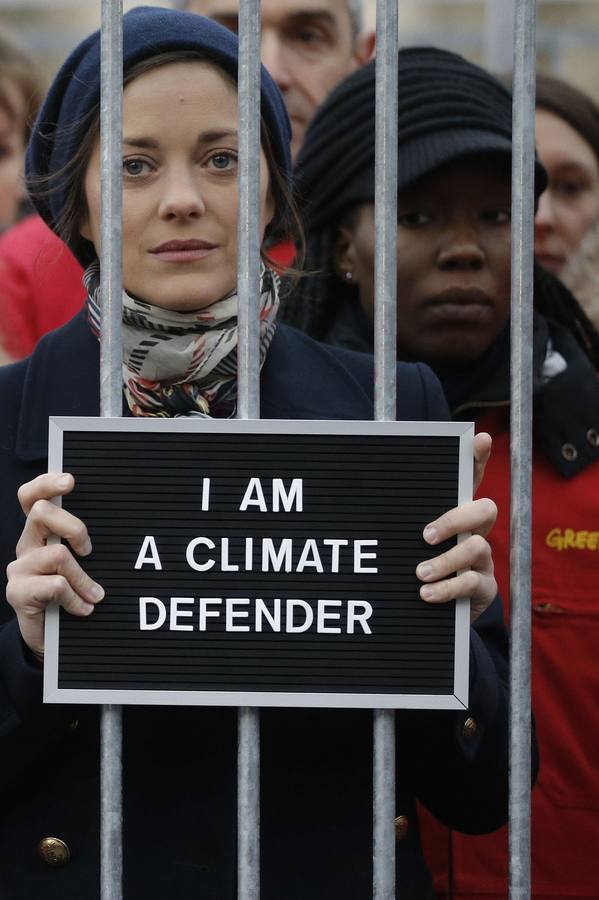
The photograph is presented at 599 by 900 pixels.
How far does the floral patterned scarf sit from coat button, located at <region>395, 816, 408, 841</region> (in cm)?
53

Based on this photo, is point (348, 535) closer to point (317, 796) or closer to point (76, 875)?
point (317, 796)

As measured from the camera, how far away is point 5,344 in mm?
2887

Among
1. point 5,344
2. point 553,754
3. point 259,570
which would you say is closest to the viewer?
point 259,570

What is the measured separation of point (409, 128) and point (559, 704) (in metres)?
0.93

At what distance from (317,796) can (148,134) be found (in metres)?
0.78

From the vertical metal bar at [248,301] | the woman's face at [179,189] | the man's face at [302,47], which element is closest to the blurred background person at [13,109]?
the man's face at [302,47]

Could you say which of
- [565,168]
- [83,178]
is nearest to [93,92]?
[83,178]

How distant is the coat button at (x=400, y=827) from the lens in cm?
185

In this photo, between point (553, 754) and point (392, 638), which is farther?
point (553, 754)

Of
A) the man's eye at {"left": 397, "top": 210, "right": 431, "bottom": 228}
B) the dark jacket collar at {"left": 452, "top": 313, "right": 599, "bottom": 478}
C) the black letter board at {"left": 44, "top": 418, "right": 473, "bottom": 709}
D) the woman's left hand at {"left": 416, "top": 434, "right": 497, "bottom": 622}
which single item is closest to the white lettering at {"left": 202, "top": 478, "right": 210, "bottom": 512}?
the black letter board at {"left": 44, "top": 418, "right": 473, "bottom": 709}

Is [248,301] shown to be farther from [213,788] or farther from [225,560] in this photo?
[213,788]

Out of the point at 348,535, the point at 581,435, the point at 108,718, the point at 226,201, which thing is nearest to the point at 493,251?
the point at 581,435

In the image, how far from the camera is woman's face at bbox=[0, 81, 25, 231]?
379 centimetres

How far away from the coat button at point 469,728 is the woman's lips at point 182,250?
610 millimetres
